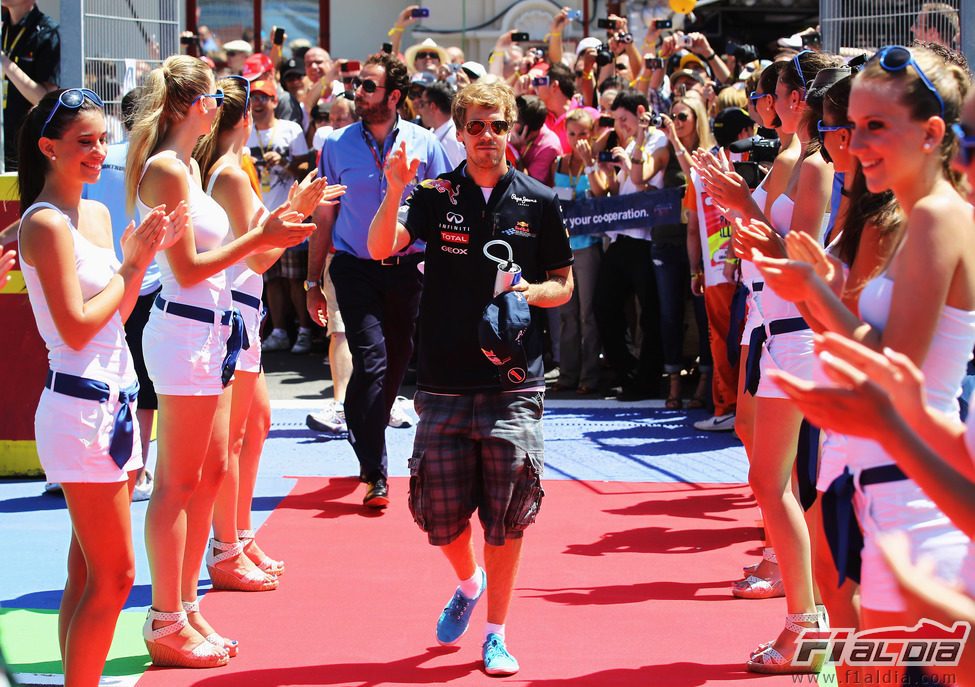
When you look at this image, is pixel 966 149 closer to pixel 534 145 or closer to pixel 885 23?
pixel 885 23

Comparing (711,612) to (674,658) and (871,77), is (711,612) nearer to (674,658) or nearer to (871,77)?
(674,658)

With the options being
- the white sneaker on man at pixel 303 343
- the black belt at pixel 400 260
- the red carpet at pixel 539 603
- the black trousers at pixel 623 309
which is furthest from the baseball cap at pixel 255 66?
the red carpet at pixel 539 603

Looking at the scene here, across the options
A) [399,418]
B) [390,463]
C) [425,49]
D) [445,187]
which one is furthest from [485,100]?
[425,49]

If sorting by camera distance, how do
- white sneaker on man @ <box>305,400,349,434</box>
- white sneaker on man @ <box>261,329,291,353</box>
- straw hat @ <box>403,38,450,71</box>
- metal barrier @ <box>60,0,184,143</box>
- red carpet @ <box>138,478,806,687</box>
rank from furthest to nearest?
straw hat @ <box>403,38,450,71</box>, white sneaker on man @ <box>261,329,291,353</box>, white sneaker on man @ <box>305,400,349,434</box>, metal barrier @ <box>60,0,184,143</box>, red carpet @ <box>138,478,806,687</box>

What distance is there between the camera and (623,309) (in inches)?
371

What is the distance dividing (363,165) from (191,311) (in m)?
2.60

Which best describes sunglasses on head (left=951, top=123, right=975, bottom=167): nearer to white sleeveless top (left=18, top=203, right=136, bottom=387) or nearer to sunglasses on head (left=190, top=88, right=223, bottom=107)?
white sleeveless top (left=18, top=203, right=136, bottom=387)

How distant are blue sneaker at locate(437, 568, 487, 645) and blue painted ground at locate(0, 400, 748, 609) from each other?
1.38 metres

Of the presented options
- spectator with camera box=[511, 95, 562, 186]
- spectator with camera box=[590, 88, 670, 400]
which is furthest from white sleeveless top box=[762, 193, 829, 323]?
spectator with camera box=[511, 95, 562, 186]

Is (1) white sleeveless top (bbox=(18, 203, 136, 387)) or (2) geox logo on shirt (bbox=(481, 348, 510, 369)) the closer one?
(1) white sleeveless top (bbox=(18, 203, 136, 387))

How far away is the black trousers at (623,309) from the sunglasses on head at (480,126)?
4942 mm

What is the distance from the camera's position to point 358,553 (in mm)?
5562

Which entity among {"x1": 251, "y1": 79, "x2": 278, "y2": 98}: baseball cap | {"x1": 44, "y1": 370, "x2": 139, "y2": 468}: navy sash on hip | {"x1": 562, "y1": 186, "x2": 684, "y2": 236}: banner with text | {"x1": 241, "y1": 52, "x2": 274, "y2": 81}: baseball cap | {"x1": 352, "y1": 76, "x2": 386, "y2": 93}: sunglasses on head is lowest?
{"x1": 44, "y1": 370, "x2": 139, "y2": 468}: navy sash on hip

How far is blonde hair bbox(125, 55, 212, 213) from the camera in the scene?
168 inches
